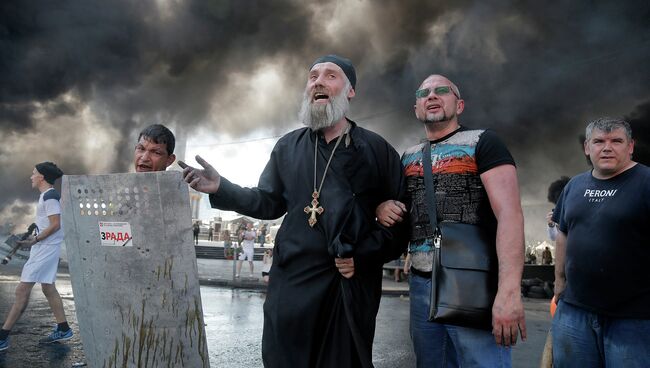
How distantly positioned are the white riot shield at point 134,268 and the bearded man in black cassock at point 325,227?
20cm

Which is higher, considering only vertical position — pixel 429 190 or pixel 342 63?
pixel 342 63

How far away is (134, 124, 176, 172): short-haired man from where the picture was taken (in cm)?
224

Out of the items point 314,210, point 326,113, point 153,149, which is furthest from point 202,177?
point 153,149

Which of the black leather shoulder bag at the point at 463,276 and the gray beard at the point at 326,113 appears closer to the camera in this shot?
the black leather shoulder bag at the point at 463,276

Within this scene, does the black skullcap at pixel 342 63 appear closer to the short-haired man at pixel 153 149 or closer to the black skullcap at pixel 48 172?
the short-haired man at pixel 153 149

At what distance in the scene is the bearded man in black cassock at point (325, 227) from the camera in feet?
4.95

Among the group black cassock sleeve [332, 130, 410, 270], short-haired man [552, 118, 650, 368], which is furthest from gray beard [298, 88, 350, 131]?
short-haired man [552, 118, 650, 368]

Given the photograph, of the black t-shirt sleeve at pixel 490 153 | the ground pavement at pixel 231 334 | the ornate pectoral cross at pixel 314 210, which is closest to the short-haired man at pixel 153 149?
the ornate pectoral cross at pixel 314 210

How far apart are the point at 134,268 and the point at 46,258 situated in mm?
3550

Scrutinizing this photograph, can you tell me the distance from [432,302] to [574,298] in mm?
A: 1004

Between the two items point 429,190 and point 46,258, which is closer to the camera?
point 429,190

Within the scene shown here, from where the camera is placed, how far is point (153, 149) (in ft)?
7.44

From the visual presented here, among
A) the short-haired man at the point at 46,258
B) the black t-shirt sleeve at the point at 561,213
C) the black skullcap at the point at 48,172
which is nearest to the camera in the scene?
the black t-shirt sleeve at the point at 561,213

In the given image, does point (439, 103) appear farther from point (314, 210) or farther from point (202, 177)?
point (202, 177)
